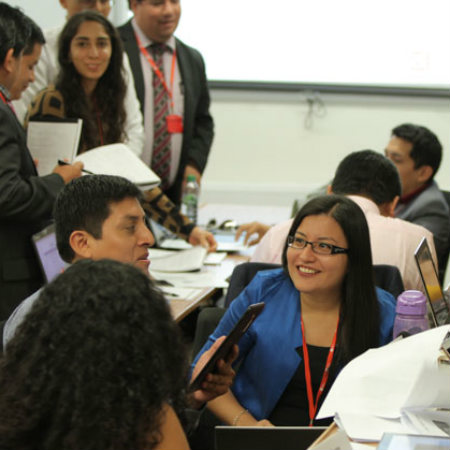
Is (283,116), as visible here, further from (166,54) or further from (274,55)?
(166,54)

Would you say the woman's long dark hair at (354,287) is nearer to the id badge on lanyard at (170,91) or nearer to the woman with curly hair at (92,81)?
the woman with curly hair at (92,81)

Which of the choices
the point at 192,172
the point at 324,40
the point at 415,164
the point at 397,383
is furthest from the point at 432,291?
the point at 324,40

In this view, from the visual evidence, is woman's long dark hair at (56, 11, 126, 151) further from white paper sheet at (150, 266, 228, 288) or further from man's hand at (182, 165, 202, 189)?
man's hand at (182, 165, 202, 189)

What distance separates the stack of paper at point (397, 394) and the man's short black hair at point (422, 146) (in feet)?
8.54

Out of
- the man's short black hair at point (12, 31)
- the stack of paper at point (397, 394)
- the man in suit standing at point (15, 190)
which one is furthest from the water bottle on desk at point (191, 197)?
the stack of paper at point (397, 394)

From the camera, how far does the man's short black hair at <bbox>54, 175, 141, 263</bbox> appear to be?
7.15 ft

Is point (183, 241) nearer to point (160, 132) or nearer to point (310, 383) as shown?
point (160, 132)

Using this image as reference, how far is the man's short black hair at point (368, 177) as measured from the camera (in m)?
2.97

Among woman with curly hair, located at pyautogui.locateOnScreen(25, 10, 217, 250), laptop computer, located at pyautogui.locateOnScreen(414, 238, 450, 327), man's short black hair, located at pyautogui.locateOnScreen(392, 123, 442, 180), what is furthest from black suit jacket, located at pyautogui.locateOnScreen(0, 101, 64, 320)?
man's short black hair, located at pyautogui.locateOnScreen(392, 123, 442, 180)

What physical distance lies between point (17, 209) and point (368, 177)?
4.33 ft

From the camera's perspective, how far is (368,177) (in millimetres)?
2969

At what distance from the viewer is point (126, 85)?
3486mm

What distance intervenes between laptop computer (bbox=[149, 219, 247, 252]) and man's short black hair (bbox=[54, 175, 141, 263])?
1.59 metres

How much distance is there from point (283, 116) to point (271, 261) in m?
3.75
